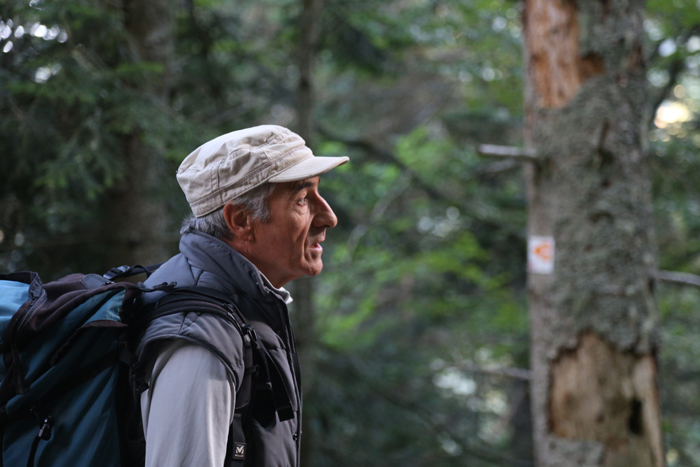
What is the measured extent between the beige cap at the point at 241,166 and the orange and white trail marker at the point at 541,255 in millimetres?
2555

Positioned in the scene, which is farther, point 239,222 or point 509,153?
point 509,153

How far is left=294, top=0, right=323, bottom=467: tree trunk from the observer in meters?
5.83

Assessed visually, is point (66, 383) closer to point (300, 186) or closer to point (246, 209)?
point (246, 209)

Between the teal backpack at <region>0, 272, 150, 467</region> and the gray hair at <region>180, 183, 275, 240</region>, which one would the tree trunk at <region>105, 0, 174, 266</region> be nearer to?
the gray hair at <region>180, 183, 275, 240</region>

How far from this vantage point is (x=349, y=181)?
677 cm

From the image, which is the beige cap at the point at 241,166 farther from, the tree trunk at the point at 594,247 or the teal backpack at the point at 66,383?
the tree trunk at the point at 594,247

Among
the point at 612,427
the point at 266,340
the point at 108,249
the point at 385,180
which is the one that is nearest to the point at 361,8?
the point at 385,180

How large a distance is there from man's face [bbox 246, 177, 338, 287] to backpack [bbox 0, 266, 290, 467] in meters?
0.30

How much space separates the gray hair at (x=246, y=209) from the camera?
156 cm

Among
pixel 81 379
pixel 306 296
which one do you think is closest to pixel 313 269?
pixel 81 379

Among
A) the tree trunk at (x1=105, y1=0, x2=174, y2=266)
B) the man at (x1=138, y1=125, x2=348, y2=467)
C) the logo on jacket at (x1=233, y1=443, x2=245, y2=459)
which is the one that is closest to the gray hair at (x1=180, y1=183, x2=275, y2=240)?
the man at (x1=138, y1=125, x2=348, y2=467)

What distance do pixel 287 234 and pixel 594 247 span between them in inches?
100

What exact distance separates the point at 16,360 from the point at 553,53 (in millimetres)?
3665

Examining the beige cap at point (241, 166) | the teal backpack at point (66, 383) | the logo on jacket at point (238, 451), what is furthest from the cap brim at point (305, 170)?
the logo on jacket at point (238, 451)
